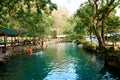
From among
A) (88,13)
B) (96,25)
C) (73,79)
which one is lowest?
(73,79)

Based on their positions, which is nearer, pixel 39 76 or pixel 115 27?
pixel 39 76

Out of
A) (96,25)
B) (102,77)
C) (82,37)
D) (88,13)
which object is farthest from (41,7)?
(82,37)

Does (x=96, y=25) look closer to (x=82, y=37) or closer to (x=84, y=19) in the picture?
(x=84, y=19)

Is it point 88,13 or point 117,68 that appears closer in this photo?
point 117,68

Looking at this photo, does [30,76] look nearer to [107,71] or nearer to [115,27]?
[107,71]

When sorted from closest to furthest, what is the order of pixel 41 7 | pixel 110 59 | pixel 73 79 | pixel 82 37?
pixel 41 7
pixel 73 79
pixel 110 59
pixel 82 37

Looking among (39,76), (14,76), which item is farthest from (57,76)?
(14,76)

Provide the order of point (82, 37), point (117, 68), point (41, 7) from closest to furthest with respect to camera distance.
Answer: point (41, 7) → point (117, 68) → point (82, 37)

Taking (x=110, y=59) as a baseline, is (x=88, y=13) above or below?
above

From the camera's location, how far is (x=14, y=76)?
91.5 feet

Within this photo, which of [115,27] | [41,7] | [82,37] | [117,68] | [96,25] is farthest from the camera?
[82,37]

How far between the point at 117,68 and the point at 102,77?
13.6 feet

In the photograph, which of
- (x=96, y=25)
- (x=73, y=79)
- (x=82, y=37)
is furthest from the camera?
(x=82, y=37)

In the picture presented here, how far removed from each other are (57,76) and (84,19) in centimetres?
4153
